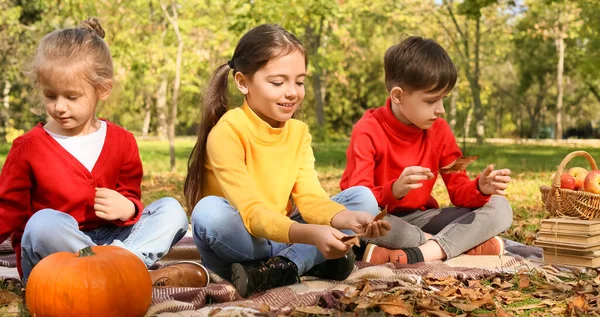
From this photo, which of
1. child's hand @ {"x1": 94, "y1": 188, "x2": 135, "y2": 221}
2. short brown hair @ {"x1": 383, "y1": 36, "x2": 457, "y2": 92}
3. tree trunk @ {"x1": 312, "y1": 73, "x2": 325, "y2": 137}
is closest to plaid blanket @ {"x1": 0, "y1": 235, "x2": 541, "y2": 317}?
child's hand @ {"x1": 94, "y1": 188, "x2": 135, "y2": 221}

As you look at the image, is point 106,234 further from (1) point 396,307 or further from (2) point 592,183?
(2) point 592,183

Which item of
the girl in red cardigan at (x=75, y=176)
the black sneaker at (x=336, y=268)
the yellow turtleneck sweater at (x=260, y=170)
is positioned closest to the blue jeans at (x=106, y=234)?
the girl in red cardigan at (x=75, y=176)

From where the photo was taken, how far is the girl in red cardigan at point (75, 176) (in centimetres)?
322

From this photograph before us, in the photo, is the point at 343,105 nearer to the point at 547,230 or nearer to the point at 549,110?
the point at 549,110

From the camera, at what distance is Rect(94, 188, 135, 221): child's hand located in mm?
3318

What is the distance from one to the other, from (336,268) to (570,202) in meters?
1.52

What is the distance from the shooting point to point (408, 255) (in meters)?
4.07

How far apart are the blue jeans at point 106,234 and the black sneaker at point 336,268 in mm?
703

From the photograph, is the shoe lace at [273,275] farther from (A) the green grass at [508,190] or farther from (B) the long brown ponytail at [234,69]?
(A) the green grass at [508,190]

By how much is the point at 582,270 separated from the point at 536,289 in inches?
22.9

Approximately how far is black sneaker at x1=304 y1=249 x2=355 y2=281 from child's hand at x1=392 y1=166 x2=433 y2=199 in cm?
50

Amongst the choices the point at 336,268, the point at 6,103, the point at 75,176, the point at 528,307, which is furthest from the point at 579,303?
the point at 6,103

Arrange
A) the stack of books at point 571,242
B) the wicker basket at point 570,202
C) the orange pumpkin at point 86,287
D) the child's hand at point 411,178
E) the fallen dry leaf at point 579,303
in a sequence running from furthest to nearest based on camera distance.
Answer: the wicker basket at point 570,202 < the stack of books at point 571,242 < the child's hand at point 411,178 < the fallen dry leaf at point 579,303 < the orange pumpkin at point 86,287

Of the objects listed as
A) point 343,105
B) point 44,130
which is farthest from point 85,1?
point 343,105
